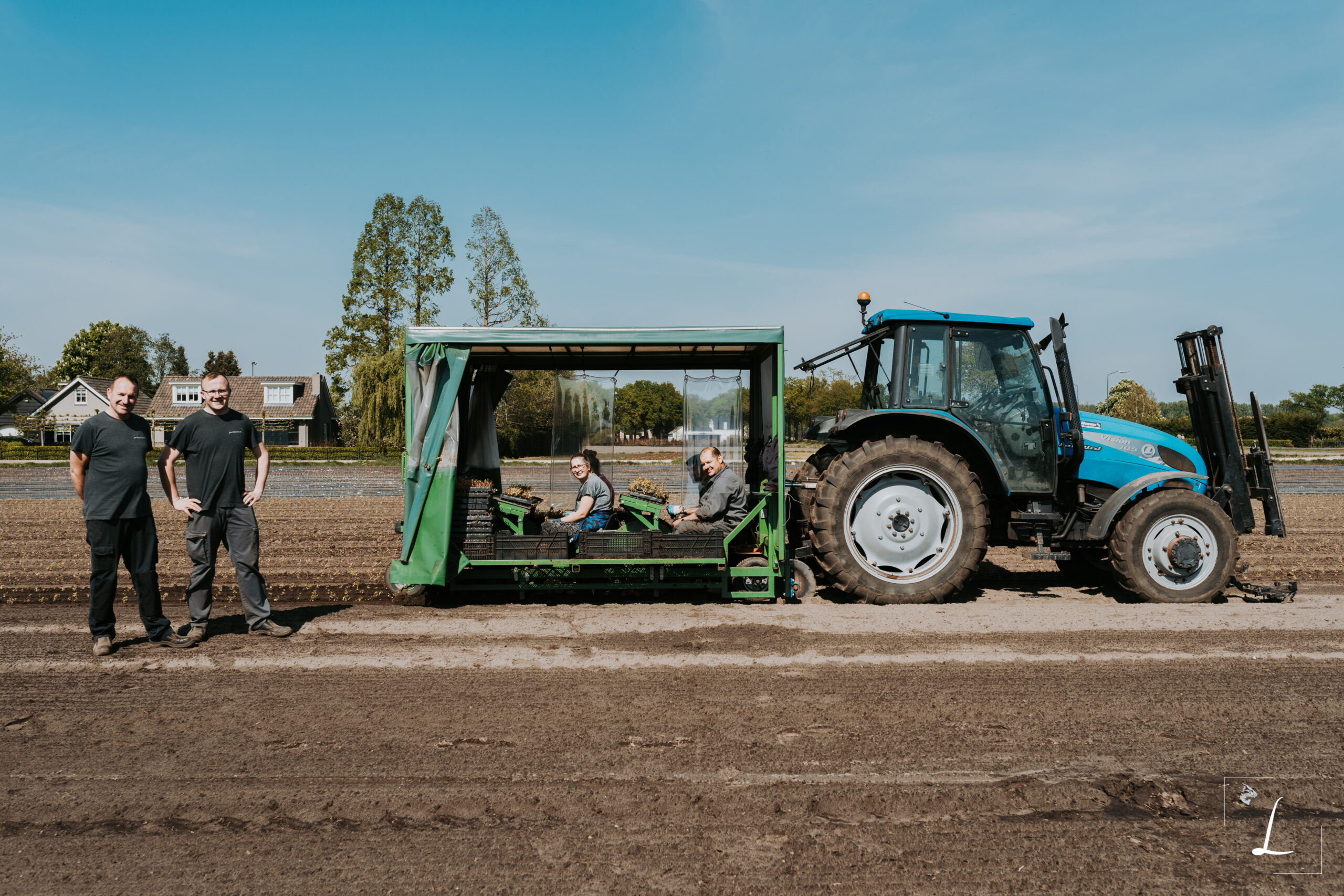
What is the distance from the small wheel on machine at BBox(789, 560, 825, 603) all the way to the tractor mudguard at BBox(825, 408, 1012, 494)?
1178 mm

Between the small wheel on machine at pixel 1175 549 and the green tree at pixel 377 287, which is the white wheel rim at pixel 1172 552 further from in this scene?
the green tree at pixel 377 287

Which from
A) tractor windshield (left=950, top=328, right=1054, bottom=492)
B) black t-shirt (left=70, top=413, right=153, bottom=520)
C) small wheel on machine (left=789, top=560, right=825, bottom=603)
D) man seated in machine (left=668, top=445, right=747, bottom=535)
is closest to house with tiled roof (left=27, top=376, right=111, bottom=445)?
black t-shirt (left=70, top=413, right=153, bottom=520)

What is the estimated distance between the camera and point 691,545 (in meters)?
6.80

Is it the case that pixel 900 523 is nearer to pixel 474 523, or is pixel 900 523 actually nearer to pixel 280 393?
pixel 474 523

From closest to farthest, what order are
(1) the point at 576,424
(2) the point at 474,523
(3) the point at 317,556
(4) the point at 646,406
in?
(2) the point at 474,523 < (3) the point at 317,556 < (1) the point at 576,424 < (4) the point at 646,406

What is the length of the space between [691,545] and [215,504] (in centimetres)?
355

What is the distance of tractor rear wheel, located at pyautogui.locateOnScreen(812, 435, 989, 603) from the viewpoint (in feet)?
22.3

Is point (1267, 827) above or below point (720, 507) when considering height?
below

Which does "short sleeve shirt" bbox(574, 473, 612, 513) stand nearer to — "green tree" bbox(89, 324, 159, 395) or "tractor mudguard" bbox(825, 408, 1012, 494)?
"tractor mudguard" bbox(825, 408, 1012, 494)

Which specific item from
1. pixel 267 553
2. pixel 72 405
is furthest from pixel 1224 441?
pixel 72 405

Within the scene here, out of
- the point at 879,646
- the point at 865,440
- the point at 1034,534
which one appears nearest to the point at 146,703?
the point at 879,646

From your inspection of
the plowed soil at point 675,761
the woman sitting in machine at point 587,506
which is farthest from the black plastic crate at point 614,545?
the plowed soil at point 675,761

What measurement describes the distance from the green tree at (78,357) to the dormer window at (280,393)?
50.1 meters

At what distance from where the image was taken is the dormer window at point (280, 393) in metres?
53.6
